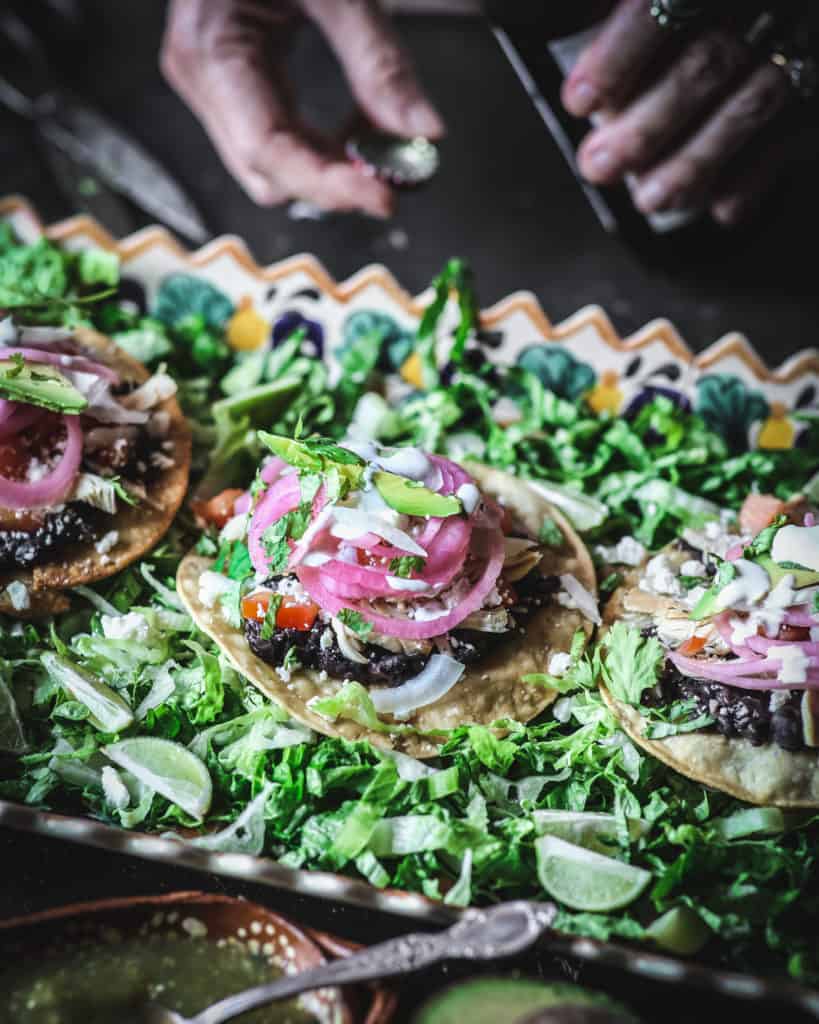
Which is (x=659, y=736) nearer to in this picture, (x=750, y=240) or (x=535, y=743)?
(x=535, y=743)

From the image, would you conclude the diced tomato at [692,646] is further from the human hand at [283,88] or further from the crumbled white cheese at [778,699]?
the human hand at [283,88]

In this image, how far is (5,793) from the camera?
248cm

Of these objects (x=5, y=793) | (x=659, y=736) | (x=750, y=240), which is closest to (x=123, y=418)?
(x=5, y=793)

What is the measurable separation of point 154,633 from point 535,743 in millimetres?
1040

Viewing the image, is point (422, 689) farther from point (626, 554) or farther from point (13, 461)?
point (13, 461)

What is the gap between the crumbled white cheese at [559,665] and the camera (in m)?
2.62

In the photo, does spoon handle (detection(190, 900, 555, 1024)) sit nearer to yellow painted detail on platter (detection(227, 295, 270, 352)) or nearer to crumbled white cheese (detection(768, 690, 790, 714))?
crumbled white cheese (detection(768, 690, 790, 714))

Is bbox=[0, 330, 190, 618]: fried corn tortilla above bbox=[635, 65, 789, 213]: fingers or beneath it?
above

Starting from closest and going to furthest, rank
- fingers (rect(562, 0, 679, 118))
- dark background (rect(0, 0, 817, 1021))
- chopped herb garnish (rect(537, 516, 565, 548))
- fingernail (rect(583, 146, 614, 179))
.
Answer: chopped herb garnish (rect(537, 516, 565, 548)) → fingers (rect(562, 0, 679, 118)) → fingernail (rect(583, 146, 614, 179)) → dark background (rect(0, 0, 817, 1021))

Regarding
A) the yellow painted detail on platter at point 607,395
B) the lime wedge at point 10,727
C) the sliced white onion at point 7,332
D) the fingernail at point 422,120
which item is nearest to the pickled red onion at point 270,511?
the lime wedge at point 10,727

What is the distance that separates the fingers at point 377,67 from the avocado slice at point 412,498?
6.11 feet

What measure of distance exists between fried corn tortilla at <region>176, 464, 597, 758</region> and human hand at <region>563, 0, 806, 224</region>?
61.8 inches

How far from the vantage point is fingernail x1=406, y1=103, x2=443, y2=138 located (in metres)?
3.73

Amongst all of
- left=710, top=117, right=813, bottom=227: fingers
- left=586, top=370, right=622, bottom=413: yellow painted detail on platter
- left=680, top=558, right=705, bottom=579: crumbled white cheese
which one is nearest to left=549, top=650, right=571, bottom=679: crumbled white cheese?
left=680, top=558, right=705, bottom=579: crumbled white cheese
